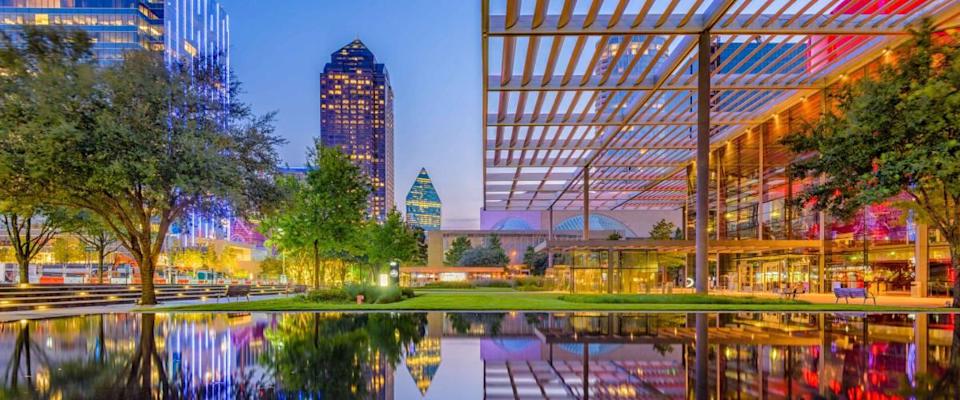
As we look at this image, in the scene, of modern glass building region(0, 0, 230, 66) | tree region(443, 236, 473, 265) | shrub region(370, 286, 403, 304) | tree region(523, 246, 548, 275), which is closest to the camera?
shrub region(370, 286, 403, 304)

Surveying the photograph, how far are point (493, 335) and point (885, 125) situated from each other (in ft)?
50.7

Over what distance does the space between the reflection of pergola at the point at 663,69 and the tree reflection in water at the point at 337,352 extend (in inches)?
451

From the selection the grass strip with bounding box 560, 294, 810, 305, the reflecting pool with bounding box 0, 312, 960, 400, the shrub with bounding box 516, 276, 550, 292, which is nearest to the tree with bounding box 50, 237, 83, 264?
the shrub with bounding box 516, 276, 550, 292

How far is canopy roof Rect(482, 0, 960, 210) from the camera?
22344mm

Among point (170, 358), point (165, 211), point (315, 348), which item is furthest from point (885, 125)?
point (165, 211)

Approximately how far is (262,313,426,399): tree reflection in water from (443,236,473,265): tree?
76108 mm

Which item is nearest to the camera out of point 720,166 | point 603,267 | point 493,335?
point 493,335

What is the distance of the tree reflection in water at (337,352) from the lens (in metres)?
7.35

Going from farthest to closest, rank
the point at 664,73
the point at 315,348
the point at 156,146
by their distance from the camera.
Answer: the point at 664,73
the point at 156,146
the point at 315,348

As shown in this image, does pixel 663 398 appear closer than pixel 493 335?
Yes

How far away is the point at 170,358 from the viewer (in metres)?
9.53

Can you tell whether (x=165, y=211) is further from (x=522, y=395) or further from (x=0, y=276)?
(x=0, y=276)

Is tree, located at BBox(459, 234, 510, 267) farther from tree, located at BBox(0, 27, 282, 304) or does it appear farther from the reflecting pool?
the reflecting pool

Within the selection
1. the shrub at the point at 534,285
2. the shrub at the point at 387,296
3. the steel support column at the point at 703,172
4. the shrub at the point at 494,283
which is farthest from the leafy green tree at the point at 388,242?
the steel support column at the point at 703,172
